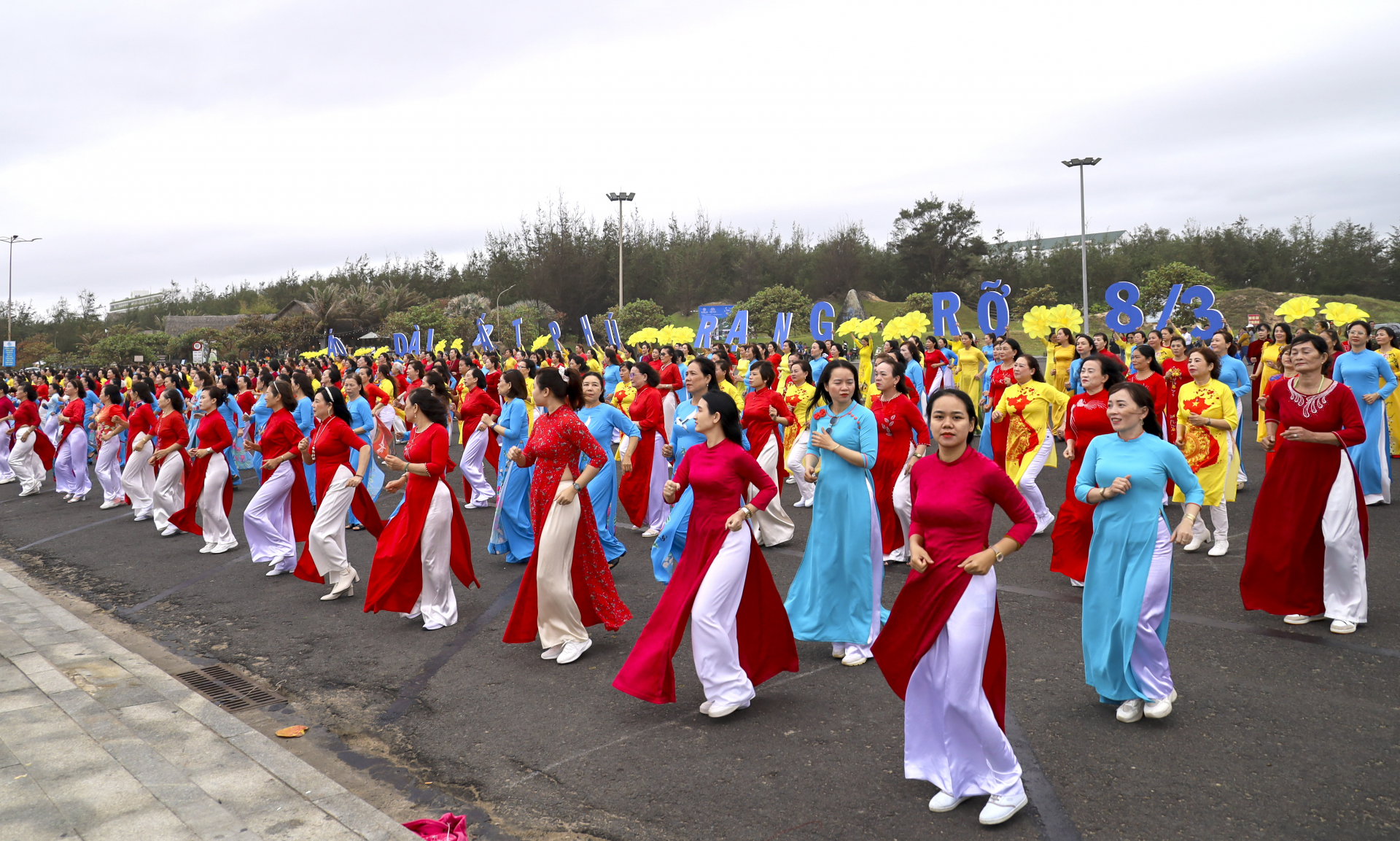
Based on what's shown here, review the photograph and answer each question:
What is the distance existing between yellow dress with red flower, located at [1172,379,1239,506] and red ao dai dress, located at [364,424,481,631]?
18.5 feet

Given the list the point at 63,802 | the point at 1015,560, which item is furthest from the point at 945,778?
the point at 1015,560

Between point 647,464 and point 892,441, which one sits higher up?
point 892,441

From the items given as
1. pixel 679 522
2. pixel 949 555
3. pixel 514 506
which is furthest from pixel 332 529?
pixel 949 555

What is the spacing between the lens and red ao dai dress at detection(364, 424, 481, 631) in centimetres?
618

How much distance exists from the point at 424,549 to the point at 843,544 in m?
2.76

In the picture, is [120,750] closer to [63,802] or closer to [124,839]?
[63,802]

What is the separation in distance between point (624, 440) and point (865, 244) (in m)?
57.3

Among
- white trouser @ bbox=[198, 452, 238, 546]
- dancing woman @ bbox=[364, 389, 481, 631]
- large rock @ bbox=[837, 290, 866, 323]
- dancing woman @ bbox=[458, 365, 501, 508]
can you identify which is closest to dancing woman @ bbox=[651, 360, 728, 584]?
dancing woman @ bbox=[364, 389, 481, 631]

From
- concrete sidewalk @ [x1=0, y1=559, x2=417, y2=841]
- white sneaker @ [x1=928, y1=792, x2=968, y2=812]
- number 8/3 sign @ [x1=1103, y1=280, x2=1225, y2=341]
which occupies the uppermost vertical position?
number 8/3 sign @ [x1=1103, y1=280, x2=1225, y2=341]

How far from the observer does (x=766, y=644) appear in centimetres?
467

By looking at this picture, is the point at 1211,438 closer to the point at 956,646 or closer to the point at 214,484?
the point at 956,646

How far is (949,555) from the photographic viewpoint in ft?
11.8

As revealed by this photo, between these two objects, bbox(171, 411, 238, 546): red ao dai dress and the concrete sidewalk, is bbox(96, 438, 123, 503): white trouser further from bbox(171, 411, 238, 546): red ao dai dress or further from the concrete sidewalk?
the concrete sidewalk

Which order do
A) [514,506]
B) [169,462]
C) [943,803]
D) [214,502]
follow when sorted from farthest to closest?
[169,462] < [214,502] < [514,506] < [943,803]
